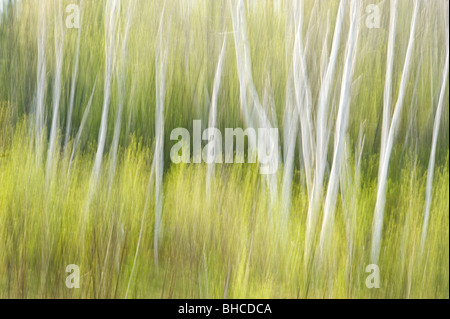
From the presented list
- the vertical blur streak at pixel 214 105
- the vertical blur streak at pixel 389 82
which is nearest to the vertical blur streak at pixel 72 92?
the vertical blur streak at pixel 214 105

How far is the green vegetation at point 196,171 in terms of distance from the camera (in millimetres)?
1758

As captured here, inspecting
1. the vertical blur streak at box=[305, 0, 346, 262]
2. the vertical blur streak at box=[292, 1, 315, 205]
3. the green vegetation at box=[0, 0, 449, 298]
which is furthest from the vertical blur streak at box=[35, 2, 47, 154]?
the vertical blur streak at box=[305, 0, 346, 262]

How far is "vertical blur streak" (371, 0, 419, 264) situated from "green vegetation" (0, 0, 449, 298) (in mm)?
21

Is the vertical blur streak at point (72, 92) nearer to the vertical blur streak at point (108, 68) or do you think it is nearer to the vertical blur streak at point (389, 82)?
the vertical blur streak at point (108, 68)

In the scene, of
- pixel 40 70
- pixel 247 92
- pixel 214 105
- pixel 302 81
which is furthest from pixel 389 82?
pixel 40 70

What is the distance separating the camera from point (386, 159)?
1.81 meters

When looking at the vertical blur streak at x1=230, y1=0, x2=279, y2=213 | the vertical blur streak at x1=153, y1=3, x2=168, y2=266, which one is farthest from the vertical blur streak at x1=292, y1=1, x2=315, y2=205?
the vertical blur streak at x1=153, y1=3, x2=168, y2=266

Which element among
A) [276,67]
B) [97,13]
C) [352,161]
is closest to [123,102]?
[97,13]

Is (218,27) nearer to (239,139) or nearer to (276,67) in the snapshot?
(276,67)

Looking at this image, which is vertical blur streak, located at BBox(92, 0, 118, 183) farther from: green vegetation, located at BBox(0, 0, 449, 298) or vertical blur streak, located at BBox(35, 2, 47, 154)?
vertical blur streak, located at BBox(35, 2, 47, 154)

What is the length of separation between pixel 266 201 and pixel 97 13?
1130 mm

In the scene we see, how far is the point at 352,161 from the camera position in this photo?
1795 millimetres

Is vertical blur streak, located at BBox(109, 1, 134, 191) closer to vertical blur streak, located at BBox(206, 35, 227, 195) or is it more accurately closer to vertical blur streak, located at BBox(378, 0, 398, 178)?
vertical blur streak, located at BBox(206, 35, 227, 195)

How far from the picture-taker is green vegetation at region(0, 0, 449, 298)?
5.77 ft
